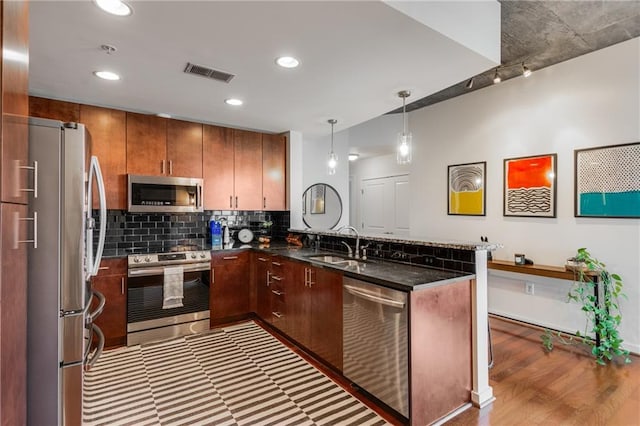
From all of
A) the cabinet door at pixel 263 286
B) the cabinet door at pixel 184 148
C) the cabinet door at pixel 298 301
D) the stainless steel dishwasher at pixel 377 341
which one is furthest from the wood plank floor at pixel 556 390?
the cabinet door at pixel 184 148

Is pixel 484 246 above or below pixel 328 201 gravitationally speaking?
below

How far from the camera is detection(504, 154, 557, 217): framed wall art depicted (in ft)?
11.9

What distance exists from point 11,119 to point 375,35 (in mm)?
1822

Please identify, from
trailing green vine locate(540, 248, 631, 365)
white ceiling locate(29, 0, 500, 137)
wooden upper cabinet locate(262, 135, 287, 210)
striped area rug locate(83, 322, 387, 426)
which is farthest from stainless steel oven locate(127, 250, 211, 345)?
trailing green vine locate(540, 248, 631, 365)

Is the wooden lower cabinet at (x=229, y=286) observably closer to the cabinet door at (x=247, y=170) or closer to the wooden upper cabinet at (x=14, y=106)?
the cabinet door at (x=247, y=170)

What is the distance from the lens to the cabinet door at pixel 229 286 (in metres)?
3.69

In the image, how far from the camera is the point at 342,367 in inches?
98.7

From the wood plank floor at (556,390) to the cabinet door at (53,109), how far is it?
4203mm

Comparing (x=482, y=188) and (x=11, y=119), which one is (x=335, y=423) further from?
(x=482, y=188)

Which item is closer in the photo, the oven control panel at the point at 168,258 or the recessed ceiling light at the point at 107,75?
the recessed ceiling light at the point at 107,75

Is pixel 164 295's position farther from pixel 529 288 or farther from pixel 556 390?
pixel 529 288

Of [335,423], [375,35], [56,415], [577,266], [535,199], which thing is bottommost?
[335,423]

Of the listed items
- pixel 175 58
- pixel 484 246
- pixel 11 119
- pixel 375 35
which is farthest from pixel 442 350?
pixel 175 58

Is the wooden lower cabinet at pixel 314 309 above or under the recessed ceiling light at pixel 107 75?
under
